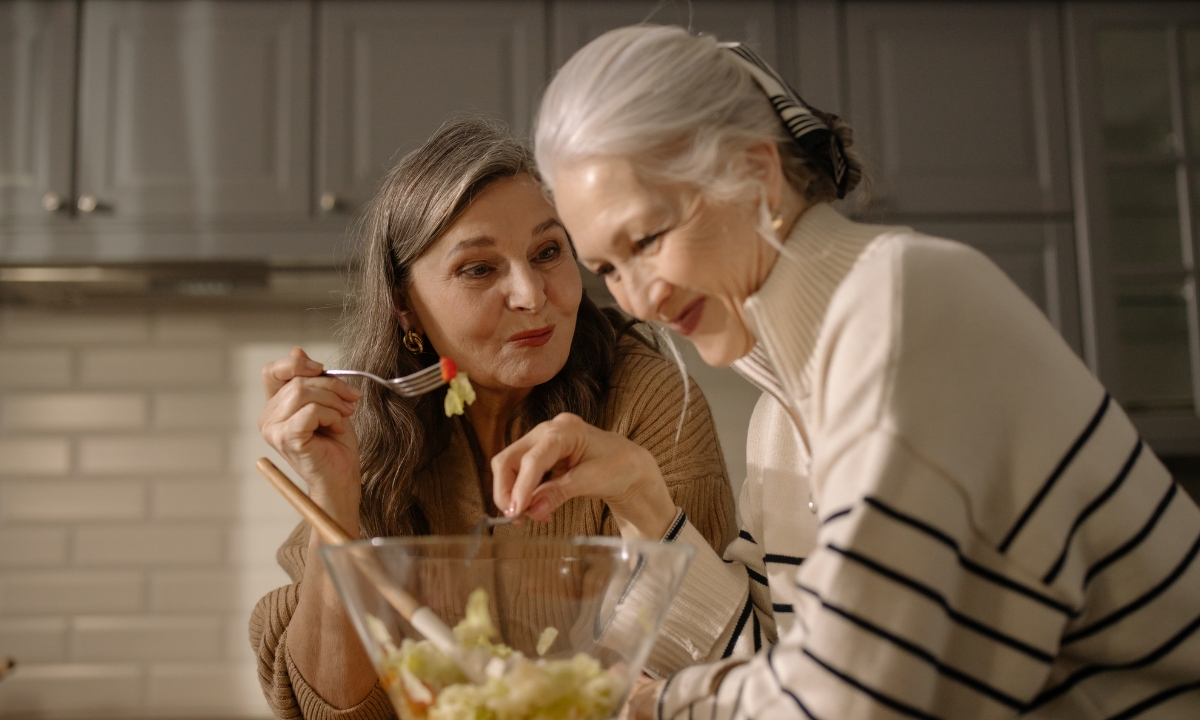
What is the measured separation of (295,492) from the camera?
3.20 ft

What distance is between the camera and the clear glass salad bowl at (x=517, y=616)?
69 centimetres

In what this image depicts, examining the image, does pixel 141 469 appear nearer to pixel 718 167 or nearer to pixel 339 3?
pixel 339 3

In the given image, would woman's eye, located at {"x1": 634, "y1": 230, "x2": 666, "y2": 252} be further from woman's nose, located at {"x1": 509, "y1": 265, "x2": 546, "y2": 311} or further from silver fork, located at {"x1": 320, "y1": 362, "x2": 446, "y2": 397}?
woman's nose, located at {"x1": 509, "y1": 265, "x2": 546, "y2": 311}

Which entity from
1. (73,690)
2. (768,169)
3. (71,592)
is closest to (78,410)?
(71,592)

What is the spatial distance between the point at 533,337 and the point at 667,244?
2.06 ft

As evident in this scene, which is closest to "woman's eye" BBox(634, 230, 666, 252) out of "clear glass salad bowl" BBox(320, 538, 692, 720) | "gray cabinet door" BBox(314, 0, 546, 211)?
"clear glass salad bowl" BBox(320, 538, 692, 720)

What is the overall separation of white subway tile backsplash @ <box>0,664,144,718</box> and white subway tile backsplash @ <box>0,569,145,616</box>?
0.45ft

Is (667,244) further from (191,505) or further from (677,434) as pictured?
(191,505)

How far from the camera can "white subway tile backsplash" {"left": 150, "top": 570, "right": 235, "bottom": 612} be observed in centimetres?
242

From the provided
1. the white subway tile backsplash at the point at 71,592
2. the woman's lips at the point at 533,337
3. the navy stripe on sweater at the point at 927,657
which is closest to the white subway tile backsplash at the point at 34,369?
the white subway tile backsplash at the point at 71,592

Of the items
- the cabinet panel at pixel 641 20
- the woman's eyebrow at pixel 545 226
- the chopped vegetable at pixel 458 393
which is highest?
the cabinet panel at pixel 641 20

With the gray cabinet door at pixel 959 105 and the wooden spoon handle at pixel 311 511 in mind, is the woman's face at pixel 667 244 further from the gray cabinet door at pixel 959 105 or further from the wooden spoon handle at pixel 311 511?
the gray cabinet door at pixel 959 105

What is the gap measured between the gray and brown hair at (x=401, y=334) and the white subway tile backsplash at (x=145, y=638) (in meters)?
1.17

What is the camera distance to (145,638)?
241 centimetres
